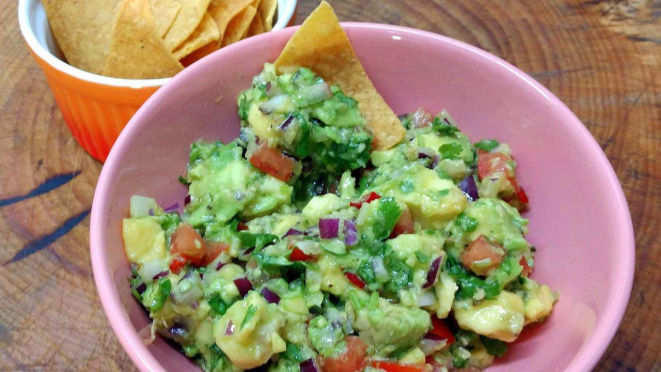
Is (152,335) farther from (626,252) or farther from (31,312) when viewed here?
(626,252)

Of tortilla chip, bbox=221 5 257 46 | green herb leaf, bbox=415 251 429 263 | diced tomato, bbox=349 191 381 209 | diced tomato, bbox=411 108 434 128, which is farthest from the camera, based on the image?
tortilla chip, bbox=221 5 257 46

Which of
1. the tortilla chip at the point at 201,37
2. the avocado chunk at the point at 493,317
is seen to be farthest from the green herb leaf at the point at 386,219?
the tortilla chip at the point at 201,37

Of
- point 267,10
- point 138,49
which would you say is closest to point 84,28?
point 138,49

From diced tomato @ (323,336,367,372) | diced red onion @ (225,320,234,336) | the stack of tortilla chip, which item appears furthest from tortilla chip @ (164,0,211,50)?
diced tomato @ (323,336,367,372)

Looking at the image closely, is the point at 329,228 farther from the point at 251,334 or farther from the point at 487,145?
the point at 487,145

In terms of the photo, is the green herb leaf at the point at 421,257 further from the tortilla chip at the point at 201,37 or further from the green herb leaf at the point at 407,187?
the tortilla chip at the point at 201,37

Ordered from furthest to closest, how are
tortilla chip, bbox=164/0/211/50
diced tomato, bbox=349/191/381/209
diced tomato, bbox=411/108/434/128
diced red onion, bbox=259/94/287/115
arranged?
Answer: tortilla chip, bbox=164/0/211/50 → diced tomato, bbox=411/108/434/128 → diced red onion, bbox=259/94/287/115 → diced tomato, bbox=349/191/381/209

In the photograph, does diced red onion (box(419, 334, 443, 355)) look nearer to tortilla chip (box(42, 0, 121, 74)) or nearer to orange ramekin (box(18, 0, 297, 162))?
orange ramekin (box(18, 0, 297, 162))
